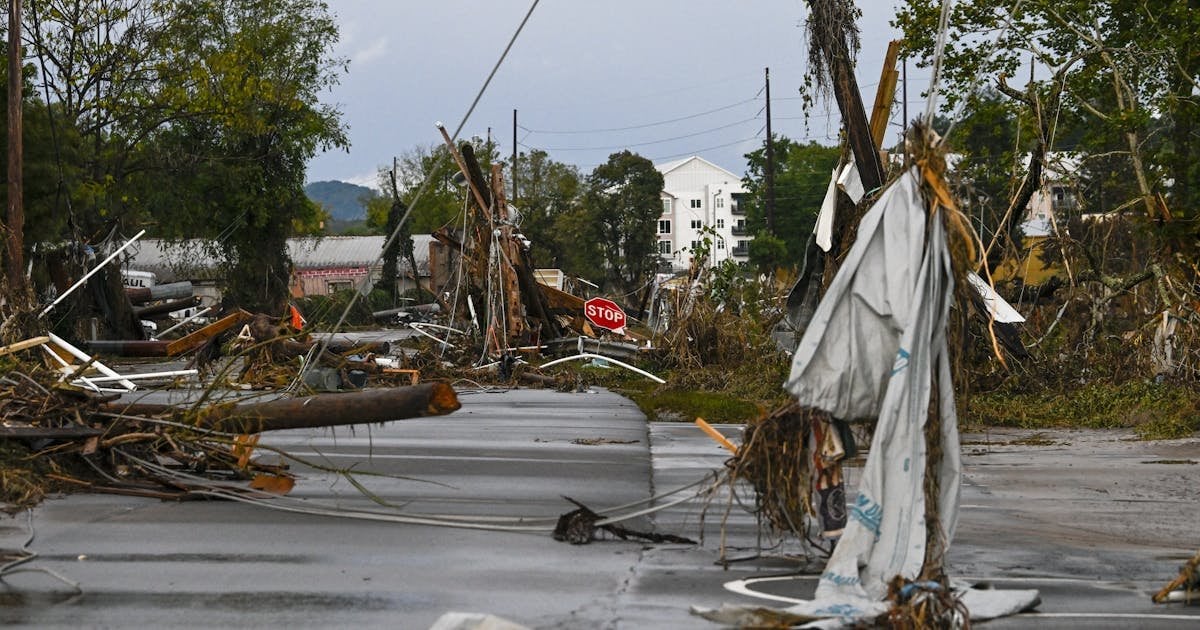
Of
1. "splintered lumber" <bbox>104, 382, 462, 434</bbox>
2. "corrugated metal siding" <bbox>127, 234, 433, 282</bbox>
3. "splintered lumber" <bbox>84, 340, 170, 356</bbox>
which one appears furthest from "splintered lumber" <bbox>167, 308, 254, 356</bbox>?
"corrugated metal siding" <bbox>127, 234, 433, 282</bbox>

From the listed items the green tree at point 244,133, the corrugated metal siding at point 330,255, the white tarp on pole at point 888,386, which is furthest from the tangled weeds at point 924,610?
the corrugated metal siding at point 330,255

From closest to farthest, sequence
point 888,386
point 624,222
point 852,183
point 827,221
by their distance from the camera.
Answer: point 888,386, point 827,221, point 852,183, point 624,222

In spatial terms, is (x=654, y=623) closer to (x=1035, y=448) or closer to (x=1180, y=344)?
(x=1035, y=448)

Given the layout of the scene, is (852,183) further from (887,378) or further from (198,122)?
(198,122)

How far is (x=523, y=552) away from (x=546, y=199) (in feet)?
278

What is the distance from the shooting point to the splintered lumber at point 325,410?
9172 mm

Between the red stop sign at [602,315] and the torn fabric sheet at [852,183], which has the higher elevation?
the torn fabric sheet at [852,183]

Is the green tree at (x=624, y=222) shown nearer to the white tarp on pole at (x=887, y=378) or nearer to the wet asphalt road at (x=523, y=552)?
the wet asphalt road at (x=523, y=552)

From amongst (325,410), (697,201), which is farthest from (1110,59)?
(697,201)

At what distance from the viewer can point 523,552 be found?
8477mm

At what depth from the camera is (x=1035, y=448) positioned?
15023mm

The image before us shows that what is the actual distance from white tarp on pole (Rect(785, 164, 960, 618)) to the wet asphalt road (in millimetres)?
510

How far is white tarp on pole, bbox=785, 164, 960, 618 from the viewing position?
668 cm

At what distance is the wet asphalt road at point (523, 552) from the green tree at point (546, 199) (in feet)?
224
